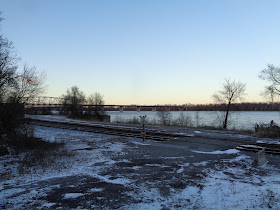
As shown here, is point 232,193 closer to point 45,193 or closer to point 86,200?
point 86,200

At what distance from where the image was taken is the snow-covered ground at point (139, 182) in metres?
5.65

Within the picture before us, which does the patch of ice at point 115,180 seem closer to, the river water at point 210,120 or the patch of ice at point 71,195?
the patch of ice at point 71,195

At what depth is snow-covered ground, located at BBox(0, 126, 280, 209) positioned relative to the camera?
5.65 meters

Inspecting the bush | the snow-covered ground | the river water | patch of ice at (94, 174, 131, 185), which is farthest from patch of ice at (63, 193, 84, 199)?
the river water

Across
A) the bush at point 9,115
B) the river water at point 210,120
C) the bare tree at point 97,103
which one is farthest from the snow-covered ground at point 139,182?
the bare tree at point 97,103

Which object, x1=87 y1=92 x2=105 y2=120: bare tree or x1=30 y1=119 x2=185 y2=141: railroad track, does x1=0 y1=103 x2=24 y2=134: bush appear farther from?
x1=87 y1=92 x2=105 y2=120: bare tree

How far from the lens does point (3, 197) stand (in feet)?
19.3

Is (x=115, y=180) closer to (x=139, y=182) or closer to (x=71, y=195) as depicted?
(x=139, y=182)

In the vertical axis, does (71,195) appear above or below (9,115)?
below


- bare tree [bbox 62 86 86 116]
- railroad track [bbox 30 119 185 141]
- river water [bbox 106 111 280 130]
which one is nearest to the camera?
railroad track [bbox 30 119 185 141]

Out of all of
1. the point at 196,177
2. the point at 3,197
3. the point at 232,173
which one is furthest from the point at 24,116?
the point at 232,173

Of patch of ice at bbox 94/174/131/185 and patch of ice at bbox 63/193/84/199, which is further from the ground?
patch of ice at bbox 63/193/84/199

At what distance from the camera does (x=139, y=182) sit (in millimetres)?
7254

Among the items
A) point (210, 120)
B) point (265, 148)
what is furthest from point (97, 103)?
point (265, 148)
